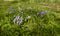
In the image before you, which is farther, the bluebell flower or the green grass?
the bluebell flower

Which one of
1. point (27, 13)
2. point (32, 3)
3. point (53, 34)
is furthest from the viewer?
point (32, 3)

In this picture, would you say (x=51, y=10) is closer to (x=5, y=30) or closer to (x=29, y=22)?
(x=29, y=22)

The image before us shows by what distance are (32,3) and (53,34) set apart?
1.47 meters

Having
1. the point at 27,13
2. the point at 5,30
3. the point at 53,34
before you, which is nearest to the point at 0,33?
the point at 5,30

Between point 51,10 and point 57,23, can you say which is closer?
point 57,23

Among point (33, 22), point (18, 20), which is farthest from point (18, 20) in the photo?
point (33, 22)

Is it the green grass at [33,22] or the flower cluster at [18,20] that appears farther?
the flower cluster at [18,20]

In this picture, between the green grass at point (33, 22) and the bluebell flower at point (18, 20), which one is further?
the bluebell flower at point (18, 20)

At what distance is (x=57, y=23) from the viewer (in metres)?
3.72

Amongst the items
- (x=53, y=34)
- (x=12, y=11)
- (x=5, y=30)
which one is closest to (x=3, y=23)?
(x=5, y=30)

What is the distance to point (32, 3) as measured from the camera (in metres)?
4.65

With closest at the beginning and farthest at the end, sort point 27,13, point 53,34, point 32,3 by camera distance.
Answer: point 53,34 → point 27,13 → point 32,3

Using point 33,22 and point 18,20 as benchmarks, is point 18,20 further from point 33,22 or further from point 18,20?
point 33,22

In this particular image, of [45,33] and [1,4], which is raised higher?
[1,4]
